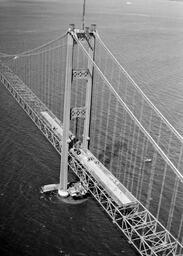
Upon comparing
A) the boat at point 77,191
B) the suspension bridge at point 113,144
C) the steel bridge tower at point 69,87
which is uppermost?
the steel bridge tower at point 69,87

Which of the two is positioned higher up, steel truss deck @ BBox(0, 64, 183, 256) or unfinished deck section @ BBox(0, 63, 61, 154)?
unfinished deck section @ BBox(0, 63, 61, 154)

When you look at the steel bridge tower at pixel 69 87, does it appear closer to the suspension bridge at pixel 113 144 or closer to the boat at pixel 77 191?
the suspension bridge at pixel 113 144

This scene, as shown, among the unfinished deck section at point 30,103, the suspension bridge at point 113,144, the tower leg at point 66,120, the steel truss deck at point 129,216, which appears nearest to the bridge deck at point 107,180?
the suspension bridge at point 113,144

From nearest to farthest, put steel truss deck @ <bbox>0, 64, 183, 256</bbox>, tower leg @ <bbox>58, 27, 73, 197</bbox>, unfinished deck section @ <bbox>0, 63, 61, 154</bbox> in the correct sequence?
steel truss deck @ <bbox>0, 64, 183, 256</bbox>
tower leg @ <bbox>58, 27, 73, 197</bbox>
unfinished deck section @ <bbox>0, 63, 61, 154</bbox>

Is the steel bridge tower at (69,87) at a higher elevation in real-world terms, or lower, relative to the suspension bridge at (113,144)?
higher

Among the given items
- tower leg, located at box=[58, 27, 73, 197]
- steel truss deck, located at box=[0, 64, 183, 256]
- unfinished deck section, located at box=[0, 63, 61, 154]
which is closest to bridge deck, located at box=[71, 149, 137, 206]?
steel truss deck, located at box=[0, 64, 183, 256]

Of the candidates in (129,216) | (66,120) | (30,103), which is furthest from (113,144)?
(129,216)

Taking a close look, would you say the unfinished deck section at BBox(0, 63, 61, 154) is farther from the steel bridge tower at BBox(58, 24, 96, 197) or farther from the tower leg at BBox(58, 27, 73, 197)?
the steel bridge tower at BBox(58, 24, 96, 197)

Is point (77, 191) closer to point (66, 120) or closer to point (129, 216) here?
point (66, 120)
